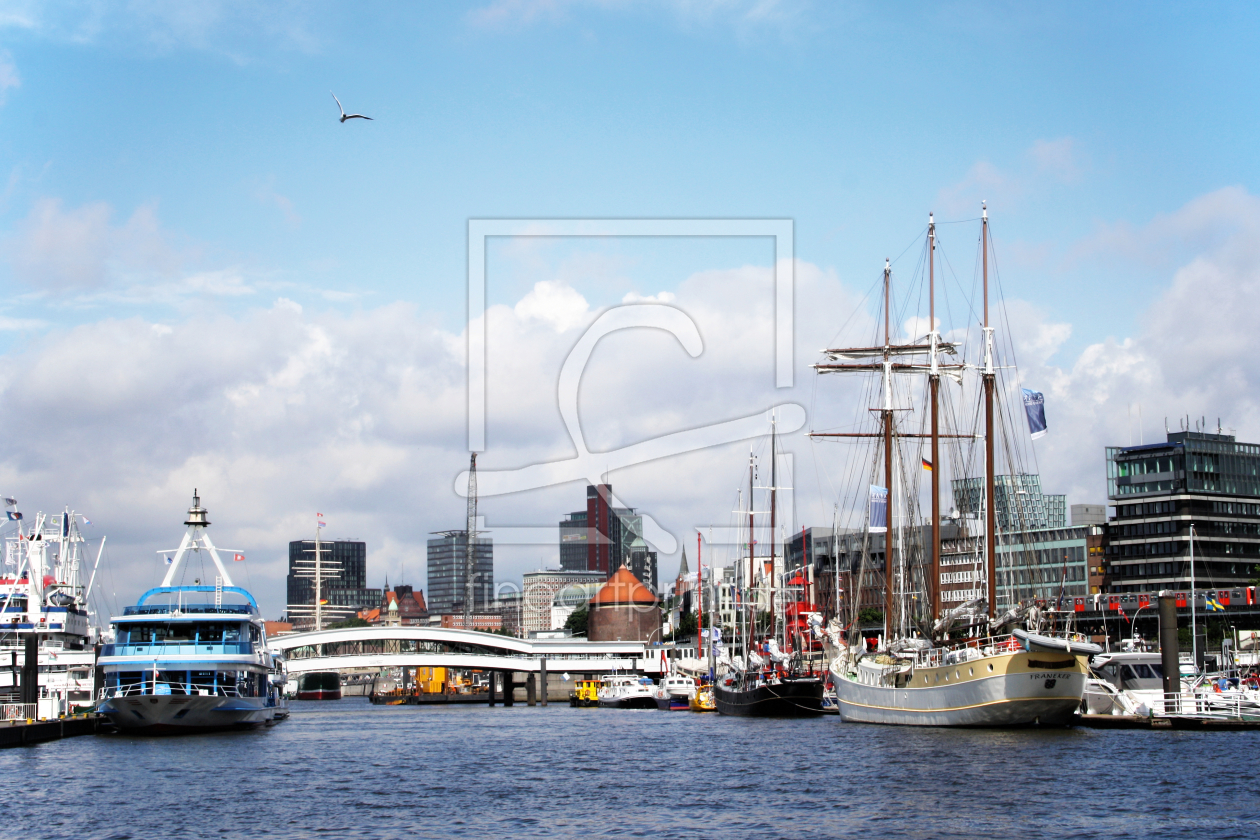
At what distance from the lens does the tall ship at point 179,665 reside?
76.8 m

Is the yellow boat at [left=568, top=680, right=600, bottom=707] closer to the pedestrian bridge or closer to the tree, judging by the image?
the pedestrian bridge

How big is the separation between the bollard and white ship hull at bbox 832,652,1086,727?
6563 mm

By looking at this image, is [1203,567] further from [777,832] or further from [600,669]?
[777,832]

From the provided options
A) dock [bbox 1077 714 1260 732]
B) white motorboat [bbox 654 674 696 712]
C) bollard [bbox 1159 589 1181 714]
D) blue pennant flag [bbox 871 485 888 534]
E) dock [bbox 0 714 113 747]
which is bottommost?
white motorboat [bbox 654 674 696 712]

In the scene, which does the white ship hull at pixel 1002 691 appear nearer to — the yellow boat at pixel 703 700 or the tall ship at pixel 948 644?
the tall ship at pixel 948 644

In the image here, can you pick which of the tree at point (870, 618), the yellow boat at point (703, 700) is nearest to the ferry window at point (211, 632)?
the yellow boat at point (703, 700)

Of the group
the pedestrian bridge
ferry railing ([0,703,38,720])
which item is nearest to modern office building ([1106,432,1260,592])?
the pedestrian bridge

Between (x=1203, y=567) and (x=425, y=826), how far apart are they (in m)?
139

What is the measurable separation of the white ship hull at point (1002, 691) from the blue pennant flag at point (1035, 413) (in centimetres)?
1345

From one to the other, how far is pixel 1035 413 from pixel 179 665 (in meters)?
48.3

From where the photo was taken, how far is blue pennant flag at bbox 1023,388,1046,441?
7200 centimetres

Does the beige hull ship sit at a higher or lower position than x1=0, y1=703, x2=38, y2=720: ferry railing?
higher

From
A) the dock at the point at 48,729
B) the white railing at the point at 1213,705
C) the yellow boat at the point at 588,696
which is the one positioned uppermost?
the white railing at the point at 1213,705

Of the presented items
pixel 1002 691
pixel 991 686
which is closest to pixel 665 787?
pixel 991 686
